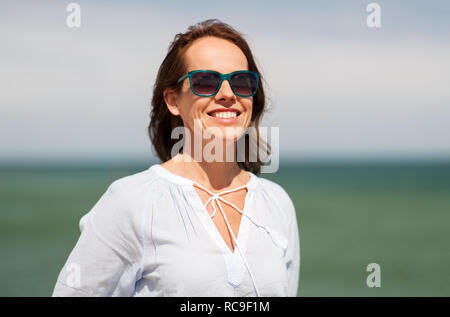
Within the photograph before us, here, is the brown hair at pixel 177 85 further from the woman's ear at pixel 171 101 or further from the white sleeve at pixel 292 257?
the white sleeve at pixel 292 257

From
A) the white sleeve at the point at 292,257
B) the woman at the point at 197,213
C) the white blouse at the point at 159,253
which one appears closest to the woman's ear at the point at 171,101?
the woman at the point at 197,213

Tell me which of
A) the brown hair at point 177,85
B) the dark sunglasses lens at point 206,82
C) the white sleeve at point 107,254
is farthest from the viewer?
the brown hair at point 177,85

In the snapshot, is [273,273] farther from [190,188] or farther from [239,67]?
[239,67]

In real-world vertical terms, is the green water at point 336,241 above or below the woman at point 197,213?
below

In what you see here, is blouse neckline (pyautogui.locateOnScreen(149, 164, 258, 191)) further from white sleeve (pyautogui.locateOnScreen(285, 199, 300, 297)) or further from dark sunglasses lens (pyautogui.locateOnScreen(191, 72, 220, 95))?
white sleeve (pyautogui.locateOnScreen(285, 199, 300, 297))

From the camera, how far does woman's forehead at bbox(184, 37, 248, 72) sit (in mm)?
2258

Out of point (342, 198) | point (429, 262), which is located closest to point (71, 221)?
point (429, 262)

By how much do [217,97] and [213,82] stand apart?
0.08 meters

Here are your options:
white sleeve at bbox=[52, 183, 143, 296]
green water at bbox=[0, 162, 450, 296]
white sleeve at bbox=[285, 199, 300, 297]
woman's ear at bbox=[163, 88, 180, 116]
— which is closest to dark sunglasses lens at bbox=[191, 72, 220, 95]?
woman's ear at bbox=[163, 88, 180, 116]

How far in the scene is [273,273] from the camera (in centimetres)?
216

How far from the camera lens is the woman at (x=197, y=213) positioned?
6.55ft

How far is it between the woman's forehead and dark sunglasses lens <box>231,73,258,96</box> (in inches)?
1.8

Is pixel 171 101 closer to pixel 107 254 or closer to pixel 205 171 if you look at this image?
pixel 205 171
